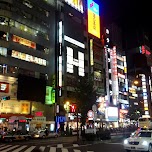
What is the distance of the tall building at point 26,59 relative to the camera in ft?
146

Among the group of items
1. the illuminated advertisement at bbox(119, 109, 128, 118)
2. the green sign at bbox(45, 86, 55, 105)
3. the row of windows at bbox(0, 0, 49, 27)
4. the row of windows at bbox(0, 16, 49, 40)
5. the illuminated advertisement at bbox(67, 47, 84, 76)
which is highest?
the row of windows at bbox(0, 0, 49, 27)

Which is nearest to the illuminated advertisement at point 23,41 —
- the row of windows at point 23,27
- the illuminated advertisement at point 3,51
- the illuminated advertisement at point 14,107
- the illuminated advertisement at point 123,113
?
the row of windows at point 23,27

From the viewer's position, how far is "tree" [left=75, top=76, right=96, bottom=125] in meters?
30.3

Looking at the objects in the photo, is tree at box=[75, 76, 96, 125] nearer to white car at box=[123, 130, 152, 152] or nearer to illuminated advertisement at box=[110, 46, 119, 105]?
white car at box=[123, 130, 152, 152]

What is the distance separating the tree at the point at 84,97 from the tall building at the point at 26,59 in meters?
13.1

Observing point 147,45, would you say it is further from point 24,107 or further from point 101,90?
point 24,107

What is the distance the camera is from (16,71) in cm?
4588

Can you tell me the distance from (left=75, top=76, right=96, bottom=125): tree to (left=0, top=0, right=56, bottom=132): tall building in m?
13.1

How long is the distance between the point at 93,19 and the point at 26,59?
3542 centimetres

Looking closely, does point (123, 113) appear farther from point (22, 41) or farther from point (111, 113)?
point (22, 41)

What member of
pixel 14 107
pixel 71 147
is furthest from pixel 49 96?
pixel 71 147

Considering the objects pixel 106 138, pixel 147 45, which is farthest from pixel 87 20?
pixel 147 45

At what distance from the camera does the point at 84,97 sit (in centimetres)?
3055

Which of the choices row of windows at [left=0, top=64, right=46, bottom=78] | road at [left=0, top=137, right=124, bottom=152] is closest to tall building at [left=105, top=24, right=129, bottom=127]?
row of windows at [left=0, top=64, right=46, bottom=78]
